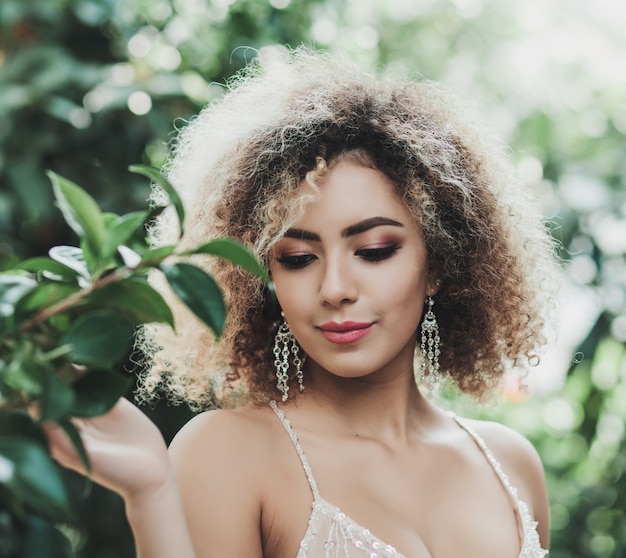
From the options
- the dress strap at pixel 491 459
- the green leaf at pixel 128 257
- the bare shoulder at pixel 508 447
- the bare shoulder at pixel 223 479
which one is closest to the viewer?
the green leaf at pixel 128 257

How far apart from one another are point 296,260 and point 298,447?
378 millimetres

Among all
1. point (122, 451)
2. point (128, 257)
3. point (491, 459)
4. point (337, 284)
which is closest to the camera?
point (128, 257)

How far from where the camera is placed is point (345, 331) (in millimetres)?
1665

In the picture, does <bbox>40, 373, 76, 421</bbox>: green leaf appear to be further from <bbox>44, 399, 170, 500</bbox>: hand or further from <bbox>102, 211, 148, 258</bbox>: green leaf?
<bbox>44, 399, 170, 500</bbox>: hand

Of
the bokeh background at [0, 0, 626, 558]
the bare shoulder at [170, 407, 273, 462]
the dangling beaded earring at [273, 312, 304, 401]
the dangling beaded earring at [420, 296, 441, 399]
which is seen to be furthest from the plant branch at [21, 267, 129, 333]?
the dangling beaded earring at [420, 296, 441, 399]

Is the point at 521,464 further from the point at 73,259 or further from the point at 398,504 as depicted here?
the point at 73,259

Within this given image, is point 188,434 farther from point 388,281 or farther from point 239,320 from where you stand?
point 388,281

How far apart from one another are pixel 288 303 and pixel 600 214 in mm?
A: 1618

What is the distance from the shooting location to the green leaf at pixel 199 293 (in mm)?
871

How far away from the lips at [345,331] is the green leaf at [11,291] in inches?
34.2

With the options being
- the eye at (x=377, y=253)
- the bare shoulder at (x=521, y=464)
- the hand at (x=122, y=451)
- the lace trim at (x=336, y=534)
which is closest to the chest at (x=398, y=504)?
the lace trim at (x=336, y=534)

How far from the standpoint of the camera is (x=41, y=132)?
8.29ft

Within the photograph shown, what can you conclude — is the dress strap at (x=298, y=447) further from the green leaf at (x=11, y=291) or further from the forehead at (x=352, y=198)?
the green leaf at (x=11, y=291)

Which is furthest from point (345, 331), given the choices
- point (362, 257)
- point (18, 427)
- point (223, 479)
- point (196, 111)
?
point (196, 111)
